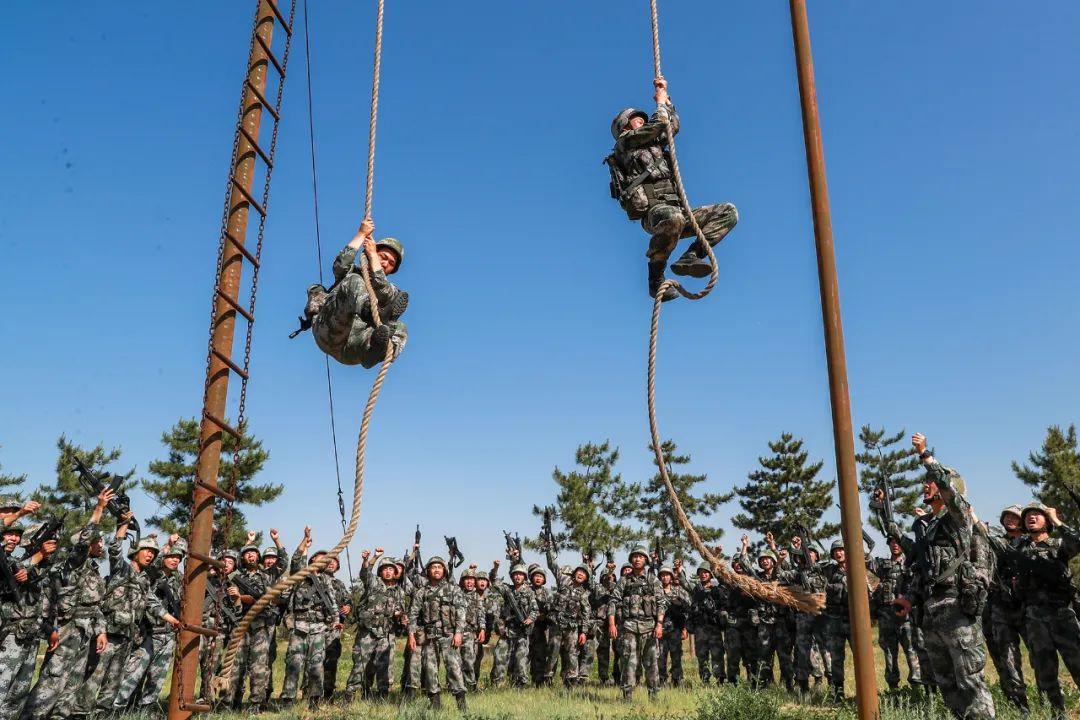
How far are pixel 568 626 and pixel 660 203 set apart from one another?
11.6 metres

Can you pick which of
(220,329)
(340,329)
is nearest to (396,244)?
(340,329)

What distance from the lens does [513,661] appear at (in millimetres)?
15750

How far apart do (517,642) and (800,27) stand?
1384 centimetres

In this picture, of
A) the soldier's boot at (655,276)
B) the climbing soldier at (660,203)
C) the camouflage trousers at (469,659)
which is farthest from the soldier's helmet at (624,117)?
the camouflage trousers at (469,659)

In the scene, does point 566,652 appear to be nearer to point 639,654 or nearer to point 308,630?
point 639,654

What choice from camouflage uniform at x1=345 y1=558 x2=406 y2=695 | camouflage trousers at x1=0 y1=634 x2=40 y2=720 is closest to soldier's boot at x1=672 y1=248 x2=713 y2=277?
camouflage trousers at x1=0 y1=634 x2=40 y2=720

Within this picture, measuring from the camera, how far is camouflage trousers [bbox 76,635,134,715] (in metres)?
9.86

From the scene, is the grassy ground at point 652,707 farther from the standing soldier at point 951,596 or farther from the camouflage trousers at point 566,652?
the camouflage trousers at point 566,652

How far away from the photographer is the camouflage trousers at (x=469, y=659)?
14438 millimetres

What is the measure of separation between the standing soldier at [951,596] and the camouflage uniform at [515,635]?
9353 mm

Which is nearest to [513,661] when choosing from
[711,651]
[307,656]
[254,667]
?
[711,651]

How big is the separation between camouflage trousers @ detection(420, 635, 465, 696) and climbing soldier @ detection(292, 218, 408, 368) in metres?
8.10

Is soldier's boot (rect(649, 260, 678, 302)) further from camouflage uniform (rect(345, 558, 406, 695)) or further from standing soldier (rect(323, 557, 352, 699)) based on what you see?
camouflage uniform (rect(345, 558, 406, 695))

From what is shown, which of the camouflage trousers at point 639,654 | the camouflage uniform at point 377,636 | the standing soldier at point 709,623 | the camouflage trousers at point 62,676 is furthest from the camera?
the standing soldier at point 709,623
